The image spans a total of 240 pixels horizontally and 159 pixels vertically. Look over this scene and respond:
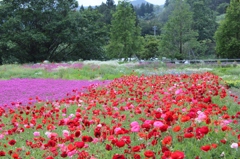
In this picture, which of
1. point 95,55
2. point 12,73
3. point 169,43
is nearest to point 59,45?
point 95,55

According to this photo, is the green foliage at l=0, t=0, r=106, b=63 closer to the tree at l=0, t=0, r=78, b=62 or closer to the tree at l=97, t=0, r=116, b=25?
the tree at l=0, t=0, r=78, b=62

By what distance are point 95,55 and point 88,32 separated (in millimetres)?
2854

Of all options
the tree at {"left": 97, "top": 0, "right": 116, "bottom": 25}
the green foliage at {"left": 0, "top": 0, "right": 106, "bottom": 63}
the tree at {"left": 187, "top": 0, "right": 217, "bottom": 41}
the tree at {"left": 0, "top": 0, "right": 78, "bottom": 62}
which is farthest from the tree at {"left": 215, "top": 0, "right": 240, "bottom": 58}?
the tree at {"left": 97, "top": 0, "right": 116, "bottom": 25}

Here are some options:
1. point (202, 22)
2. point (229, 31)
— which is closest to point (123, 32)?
point (229, 31)

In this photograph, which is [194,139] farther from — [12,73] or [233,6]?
[233,6]

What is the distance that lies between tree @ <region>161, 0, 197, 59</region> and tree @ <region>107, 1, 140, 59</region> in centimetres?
333

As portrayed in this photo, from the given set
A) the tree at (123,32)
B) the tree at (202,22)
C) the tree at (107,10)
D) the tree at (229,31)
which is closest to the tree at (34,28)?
the tree at (123,32)

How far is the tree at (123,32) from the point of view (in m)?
30.8

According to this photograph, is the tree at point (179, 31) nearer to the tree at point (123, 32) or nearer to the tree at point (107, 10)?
the tree at point (123, 32)

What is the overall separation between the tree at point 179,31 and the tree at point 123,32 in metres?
3.33

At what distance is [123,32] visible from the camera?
102ft

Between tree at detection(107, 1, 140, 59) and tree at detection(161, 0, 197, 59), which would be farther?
tree at detection(107, 1, 140, 59)

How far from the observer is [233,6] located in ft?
102

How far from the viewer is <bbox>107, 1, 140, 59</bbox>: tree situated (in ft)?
101
